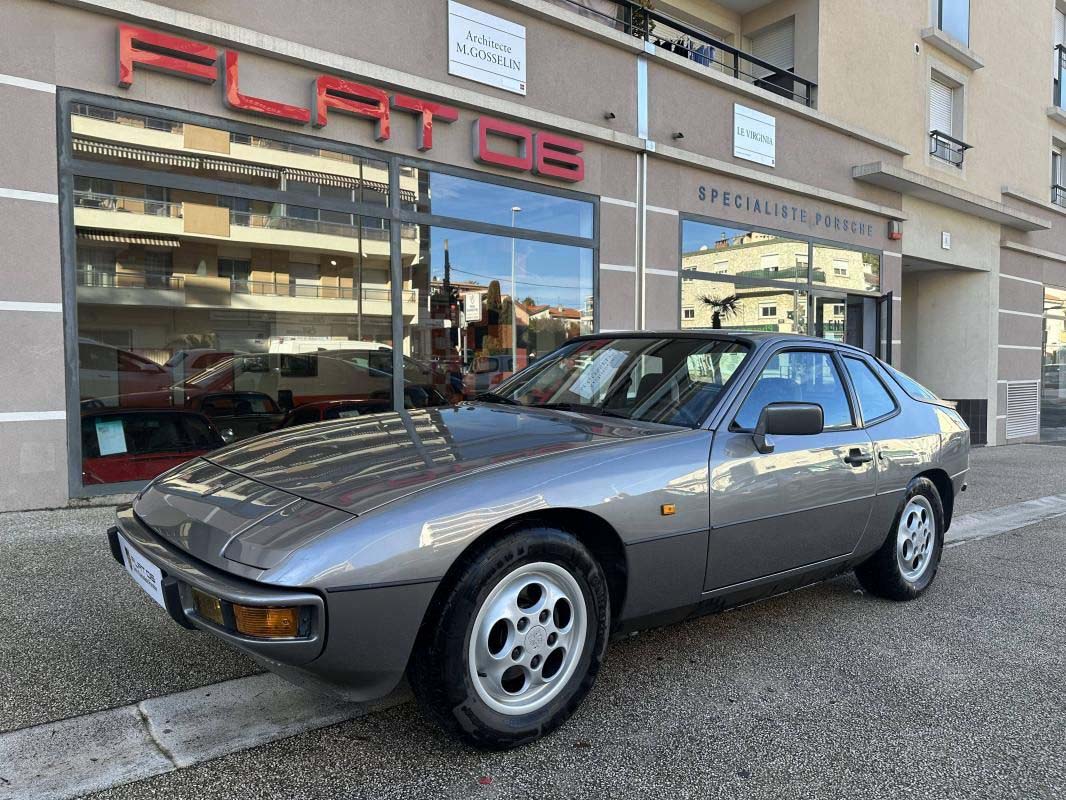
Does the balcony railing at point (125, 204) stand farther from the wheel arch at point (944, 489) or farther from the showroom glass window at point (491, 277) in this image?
the wheel arch at point (944, 489)

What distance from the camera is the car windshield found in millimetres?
3379

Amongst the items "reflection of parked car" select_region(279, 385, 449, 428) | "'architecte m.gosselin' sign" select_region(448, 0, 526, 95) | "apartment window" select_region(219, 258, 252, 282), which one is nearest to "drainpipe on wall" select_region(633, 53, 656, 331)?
"'architecte m.gosselin' sign" select_region(448, 0, 526, 95)

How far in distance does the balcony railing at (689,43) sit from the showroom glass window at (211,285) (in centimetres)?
395

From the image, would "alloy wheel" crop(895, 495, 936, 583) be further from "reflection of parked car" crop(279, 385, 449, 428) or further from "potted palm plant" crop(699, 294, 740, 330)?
"potted palm plant" crop(699, 294, 740, 330)

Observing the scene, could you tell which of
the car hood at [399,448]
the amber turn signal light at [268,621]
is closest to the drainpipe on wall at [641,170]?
the car hood at [399,448]

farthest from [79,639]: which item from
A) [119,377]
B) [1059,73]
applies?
[1059,73]

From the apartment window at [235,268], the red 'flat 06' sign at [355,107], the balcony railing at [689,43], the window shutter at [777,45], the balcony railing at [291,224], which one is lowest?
the apartment window at [235,268]

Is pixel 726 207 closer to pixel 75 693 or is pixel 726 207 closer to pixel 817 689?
pixel 817 689

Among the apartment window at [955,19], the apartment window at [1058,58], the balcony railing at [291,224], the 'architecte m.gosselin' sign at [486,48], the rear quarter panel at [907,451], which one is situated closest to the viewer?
the rear quarter panel at [907,451]

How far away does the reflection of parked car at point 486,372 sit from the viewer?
8.27m

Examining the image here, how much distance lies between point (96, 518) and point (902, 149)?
12881 mm

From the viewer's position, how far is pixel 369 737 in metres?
2.59

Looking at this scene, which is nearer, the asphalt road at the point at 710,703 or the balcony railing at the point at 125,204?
the asphalt road at the point at 710,703

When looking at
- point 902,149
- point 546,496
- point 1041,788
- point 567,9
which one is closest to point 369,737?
point 546,496
